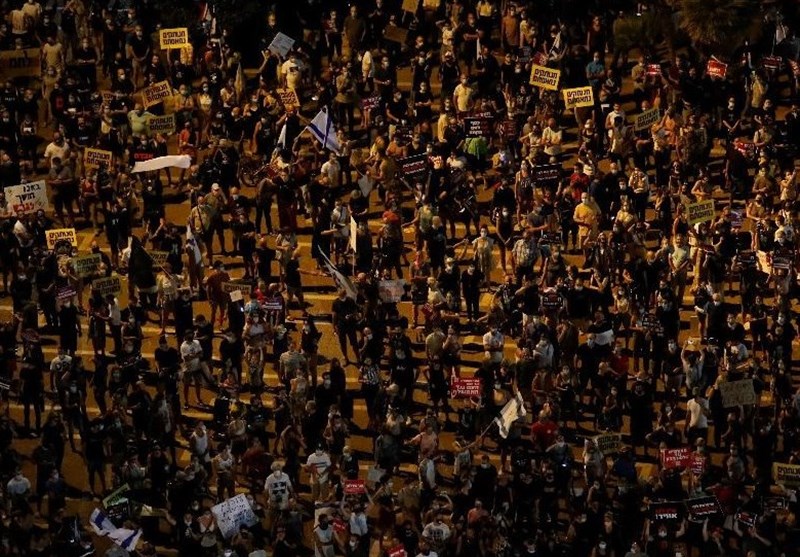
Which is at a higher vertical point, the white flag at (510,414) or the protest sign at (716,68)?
the protest sign at (716,68)

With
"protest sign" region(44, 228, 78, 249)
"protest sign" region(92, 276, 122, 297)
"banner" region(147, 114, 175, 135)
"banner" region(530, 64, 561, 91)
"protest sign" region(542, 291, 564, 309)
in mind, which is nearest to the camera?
"protest sign" region(542, 291, 564, 309)

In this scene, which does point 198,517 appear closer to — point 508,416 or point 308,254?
point 508,416

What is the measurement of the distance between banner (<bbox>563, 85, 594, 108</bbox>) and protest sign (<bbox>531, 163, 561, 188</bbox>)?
235 cm

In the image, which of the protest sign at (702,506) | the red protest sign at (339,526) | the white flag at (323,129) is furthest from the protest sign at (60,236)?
the protest sign at (702,506)

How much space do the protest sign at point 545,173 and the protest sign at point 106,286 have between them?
825 centimetres

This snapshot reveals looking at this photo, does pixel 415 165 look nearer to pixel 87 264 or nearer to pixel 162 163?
pixel 162 163

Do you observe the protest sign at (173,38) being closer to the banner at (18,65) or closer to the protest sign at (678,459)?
the banner at (18,65)

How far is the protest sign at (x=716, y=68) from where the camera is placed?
52.8 meters

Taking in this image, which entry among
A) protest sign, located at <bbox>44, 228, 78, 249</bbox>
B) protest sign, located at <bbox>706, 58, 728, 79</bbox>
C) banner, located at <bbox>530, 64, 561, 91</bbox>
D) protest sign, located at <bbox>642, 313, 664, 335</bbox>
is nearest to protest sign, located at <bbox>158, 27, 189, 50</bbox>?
protest sign, located at <bbox>44, 228, 78, 249</bbox>

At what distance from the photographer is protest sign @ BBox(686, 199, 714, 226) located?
4831 cm

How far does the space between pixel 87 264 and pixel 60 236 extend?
1170 mm

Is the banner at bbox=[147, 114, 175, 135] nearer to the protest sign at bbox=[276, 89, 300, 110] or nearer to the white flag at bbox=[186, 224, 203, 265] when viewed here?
the protest sign at bbox=[276, 89, 300, 110]

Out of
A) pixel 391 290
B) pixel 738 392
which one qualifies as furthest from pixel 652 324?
pixel 391 290

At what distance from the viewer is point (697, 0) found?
177 feet
